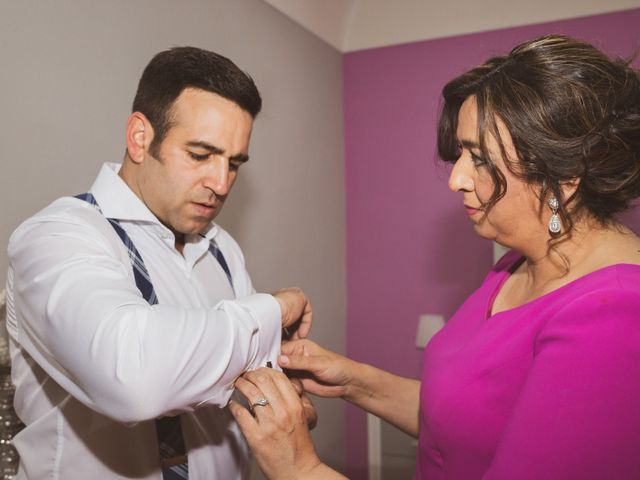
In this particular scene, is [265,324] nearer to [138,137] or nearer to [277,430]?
[277,430]

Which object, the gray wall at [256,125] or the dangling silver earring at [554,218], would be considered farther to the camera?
the gray wall at [256,125]

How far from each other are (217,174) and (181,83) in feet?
0.73

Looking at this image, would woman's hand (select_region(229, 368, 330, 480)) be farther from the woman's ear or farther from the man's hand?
the woman's ear

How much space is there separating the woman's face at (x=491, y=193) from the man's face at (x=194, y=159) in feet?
1.71

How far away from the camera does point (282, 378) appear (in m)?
1.06

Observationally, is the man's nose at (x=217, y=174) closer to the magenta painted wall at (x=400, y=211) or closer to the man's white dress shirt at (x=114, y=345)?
the man's white dress shirt at (x=114, y=345)

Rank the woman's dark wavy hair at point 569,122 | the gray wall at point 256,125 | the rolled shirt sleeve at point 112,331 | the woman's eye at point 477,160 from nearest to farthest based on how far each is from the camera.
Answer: the rolled shirt sleeve at point 112,331, the woman's dark wavy hair at point 569,122, the woman's eye at point 477,160, the gray wall at point 256,125

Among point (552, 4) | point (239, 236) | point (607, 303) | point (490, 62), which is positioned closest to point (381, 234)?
point (239, 236)

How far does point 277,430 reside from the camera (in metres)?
1.01

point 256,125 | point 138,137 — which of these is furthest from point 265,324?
point 256,125

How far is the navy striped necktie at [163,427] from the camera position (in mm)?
1192

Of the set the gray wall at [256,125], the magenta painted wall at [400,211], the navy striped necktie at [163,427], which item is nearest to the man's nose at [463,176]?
the navy striped necktie at [163,427]

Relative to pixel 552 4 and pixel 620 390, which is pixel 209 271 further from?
pixel 552 4

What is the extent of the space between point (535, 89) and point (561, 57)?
77mm
